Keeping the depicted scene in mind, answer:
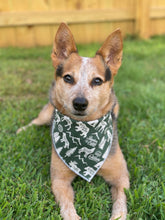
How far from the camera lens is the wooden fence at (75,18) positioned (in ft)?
24.4

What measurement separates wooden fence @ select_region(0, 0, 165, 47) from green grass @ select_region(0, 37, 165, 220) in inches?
69.6

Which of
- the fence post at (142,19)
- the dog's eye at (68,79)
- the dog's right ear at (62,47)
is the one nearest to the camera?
the dog's eye at (68,79)

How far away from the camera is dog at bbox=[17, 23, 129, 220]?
8.20 feet

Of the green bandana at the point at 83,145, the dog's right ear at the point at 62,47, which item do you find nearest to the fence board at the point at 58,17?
the dog's right ear at the point at 62,47

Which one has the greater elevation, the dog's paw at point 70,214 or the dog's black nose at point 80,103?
the dog's black nose at point 80,103

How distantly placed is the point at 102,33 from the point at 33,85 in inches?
171

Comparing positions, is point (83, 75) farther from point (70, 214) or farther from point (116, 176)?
point (70, 214)

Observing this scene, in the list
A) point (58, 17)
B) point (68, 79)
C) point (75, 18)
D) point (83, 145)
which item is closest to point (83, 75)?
point (68, 79)

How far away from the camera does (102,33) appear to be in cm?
841

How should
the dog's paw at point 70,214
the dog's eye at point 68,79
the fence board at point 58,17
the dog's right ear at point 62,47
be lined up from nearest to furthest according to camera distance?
the dog's paw at point 70,214 → the dog's eye at point 68,79 → the dog's right ear at point 62,47 → the fence board at point 58,17

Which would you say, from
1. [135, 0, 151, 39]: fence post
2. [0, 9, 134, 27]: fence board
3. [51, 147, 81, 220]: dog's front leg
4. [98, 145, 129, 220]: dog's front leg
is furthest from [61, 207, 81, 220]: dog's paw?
[135, 0, 151, 39]: fence post

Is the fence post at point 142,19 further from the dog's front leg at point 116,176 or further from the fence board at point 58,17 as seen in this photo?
the dog's front leg at point 116,176

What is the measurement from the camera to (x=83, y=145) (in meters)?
2.78

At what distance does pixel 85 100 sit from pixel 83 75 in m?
0.42
